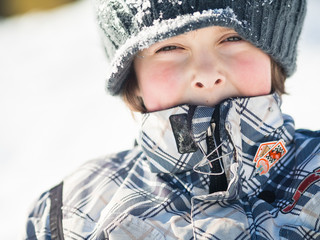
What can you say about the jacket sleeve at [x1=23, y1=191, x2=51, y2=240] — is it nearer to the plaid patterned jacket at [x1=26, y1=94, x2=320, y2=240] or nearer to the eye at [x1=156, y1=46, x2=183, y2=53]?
the plaid patterned jacket at [x1=26, y1=94, x2=320, y2=240]

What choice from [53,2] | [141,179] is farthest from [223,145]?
[53,2]

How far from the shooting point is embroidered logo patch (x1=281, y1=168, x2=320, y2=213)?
92 centimetres

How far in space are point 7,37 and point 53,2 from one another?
0.88m

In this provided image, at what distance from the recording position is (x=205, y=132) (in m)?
0.98

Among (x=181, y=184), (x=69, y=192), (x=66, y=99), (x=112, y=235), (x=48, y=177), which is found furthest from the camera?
(x=66, y=99)

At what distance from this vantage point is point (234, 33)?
0.98m

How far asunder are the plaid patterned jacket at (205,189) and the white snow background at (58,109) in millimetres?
377

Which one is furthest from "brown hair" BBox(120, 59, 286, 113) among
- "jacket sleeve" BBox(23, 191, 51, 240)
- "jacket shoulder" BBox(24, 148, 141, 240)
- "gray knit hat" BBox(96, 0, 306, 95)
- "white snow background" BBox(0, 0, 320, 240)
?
"jacket sleeve" BBox(23, 191, 51, 240)

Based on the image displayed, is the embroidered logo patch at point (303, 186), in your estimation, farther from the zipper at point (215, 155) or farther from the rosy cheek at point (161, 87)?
the rosy cheek at point (161, 87)

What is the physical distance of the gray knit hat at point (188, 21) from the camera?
903 mm

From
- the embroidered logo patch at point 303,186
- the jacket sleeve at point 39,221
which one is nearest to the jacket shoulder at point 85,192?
the jacket sleeve at point 39,221

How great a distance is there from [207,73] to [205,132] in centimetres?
15

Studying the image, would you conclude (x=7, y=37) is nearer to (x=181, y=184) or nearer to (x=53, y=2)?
(x=53, y=2)

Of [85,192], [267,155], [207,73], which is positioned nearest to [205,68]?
[207,73]
